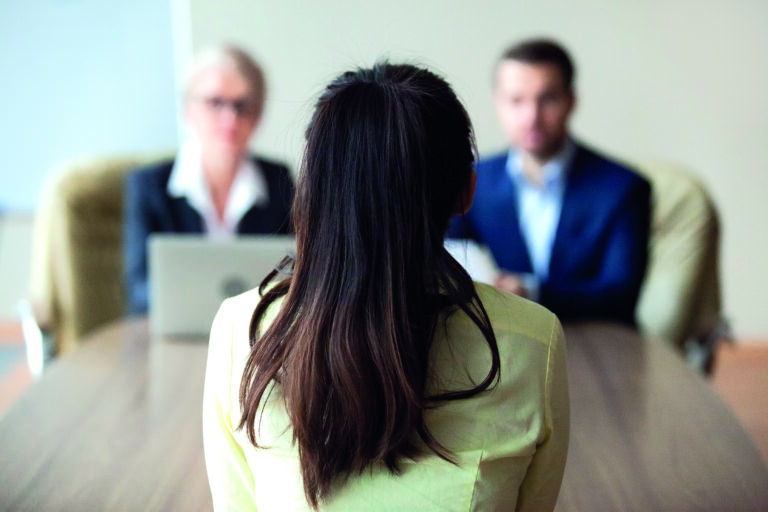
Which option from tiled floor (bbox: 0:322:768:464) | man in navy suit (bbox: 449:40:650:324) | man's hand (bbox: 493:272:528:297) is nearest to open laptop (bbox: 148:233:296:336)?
man's hand (bbox: 493:272:528:297)

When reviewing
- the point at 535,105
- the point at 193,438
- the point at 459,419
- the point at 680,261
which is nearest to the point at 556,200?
the point at 535,105

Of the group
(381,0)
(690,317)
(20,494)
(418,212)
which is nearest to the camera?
(418,212)

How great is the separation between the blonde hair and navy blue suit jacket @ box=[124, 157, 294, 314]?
223mm

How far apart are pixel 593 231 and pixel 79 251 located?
4.91 feet

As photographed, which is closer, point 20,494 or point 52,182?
point 20,494

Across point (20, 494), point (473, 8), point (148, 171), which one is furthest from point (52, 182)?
point (473, 8)

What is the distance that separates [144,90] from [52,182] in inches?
45.3

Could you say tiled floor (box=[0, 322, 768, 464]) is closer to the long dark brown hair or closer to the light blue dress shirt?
the light blue dress shirt

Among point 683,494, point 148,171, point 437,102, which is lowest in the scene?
point 683,494

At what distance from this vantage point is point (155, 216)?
243cm

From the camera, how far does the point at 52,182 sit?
247 cm

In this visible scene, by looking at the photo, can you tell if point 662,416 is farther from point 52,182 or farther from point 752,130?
point 752,130

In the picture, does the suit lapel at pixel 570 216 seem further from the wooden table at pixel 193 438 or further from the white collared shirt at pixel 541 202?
the wooden table at pixel 193 438

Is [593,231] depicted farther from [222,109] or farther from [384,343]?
[384,343]
